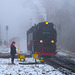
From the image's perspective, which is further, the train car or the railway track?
the train car

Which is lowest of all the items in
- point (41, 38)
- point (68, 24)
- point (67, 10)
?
point (41, 38)

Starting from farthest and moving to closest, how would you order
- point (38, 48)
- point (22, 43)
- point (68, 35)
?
1. point (22, 43)
2. point (68, 35)
3. point (38, 48)

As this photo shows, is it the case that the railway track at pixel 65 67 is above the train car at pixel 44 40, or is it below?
below

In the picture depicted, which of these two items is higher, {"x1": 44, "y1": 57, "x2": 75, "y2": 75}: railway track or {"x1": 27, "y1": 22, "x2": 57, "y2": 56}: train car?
{"x1": 27, "y1": 22, "x2": 57, "y2": 56}: train car

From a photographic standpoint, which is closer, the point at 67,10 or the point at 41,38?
the point at 41,38

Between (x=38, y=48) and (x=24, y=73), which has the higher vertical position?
(x=38, y=48)

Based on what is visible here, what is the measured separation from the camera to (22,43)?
5359 centimetres

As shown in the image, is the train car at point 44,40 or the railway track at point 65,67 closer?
the railway track at point 65,67

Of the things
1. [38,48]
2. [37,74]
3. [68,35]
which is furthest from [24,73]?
[68,35]

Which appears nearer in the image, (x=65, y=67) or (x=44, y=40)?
(x=65, y=67)

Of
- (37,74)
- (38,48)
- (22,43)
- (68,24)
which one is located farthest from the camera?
(22,43)

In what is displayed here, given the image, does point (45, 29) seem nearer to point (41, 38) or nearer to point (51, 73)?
point (41, 38)

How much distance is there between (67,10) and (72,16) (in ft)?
9.79

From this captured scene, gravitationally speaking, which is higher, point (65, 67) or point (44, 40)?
point (44, 40)
